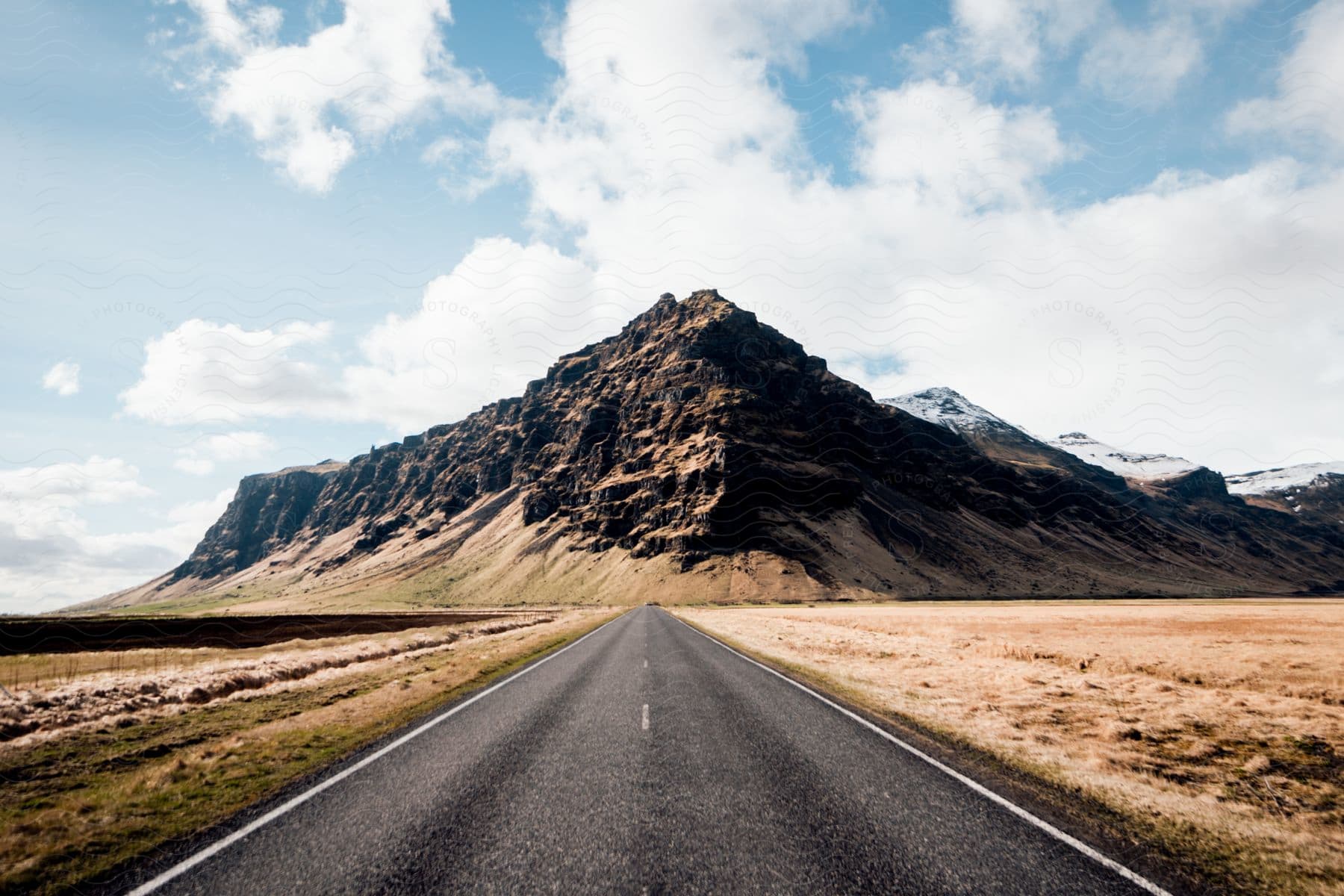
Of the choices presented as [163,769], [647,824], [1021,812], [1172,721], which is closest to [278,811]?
[163,769]

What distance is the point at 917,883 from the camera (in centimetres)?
498

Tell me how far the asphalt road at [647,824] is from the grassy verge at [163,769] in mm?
1043

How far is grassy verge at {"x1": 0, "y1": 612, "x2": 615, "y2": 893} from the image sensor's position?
5840 mm

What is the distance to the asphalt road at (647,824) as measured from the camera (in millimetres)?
5039

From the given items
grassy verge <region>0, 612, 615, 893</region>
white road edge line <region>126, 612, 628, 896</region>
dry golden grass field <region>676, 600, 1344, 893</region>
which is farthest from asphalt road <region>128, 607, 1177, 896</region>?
dry golden grass field <region>676, 600, 1344, 893</region>

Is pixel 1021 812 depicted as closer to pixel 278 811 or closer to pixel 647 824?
pixel 647 824

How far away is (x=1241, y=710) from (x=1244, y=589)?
258217mm

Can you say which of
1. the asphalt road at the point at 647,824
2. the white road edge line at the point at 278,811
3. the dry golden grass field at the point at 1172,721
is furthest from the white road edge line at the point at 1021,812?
the white road edge line at the point at 278,811

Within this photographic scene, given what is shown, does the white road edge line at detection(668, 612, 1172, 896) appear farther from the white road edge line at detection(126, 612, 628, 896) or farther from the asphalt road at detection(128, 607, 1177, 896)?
the white road edge line at detection(126, 612, 628, 896)

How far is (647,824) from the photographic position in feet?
20.7

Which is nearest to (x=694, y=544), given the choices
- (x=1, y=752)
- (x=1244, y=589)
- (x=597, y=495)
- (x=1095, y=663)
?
(x=597, y=495)

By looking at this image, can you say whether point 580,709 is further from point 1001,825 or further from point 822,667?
point 822,667

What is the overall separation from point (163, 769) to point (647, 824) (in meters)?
7.98

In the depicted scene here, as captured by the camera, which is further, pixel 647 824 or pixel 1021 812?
pixel 1021 812
